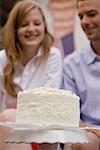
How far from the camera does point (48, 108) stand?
4.20 feet

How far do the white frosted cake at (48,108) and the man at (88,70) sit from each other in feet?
1.75

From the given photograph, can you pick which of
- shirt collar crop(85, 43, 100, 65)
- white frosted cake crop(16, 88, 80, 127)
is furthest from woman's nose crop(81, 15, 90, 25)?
white frosted cake crop(16, 88, 80, 127)

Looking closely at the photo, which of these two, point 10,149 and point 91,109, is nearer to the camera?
point 10,149

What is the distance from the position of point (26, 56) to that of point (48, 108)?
3.17ft

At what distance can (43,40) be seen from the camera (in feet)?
7.41

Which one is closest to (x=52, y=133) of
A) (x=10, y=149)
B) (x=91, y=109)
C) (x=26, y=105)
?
(x=26, y=105)

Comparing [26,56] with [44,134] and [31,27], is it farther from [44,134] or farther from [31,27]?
[44,134]

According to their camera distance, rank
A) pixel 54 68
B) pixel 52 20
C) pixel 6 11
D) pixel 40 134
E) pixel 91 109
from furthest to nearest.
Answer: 1. pixel 6 11
2. pixel 52 20
3. pixel 54 68
4. pixel 91 109
5. pixel 40 134

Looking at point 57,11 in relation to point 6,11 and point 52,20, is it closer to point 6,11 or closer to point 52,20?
point 52,20

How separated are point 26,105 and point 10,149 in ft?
0.62

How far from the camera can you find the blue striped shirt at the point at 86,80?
1842 mm


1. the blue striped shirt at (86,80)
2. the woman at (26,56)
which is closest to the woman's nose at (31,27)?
the woman at (26,56)

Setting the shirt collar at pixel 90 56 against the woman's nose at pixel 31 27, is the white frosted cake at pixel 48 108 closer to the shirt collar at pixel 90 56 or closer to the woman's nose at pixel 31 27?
the shirt collar at pixel 90 56

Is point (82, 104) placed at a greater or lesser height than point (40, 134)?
lesser
